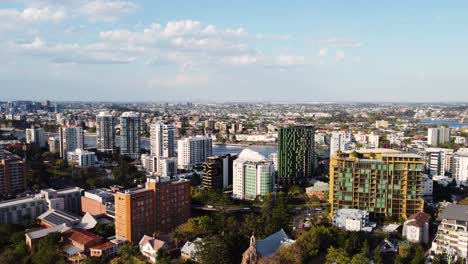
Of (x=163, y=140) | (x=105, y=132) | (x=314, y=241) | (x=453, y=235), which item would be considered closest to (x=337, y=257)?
(x=314, y=241)

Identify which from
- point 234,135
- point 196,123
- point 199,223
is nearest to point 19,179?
point 199,223

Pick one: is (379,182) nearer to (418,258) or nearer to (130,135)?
(418,258)

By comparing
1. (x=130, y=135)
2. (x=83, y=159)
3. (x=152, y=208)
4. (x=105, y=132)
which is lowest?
(x=83, y=159)

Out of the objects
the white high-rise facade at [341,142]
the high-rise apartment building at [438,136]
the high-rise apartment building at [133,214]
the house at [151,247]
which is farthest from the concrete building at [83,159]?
the high-rise apartment building at [438,136]

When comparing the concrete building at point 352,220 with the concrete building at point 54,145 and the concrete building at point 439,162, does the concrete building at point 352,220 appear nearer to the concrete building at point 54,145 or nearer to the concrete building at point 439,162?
the concrete building at point 439,162

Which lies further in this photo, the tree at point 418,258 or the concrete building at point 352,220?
the concrete building at point 352,220

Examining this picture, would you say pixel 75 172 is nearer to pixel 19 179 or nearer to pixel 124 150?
pixel 19 179
